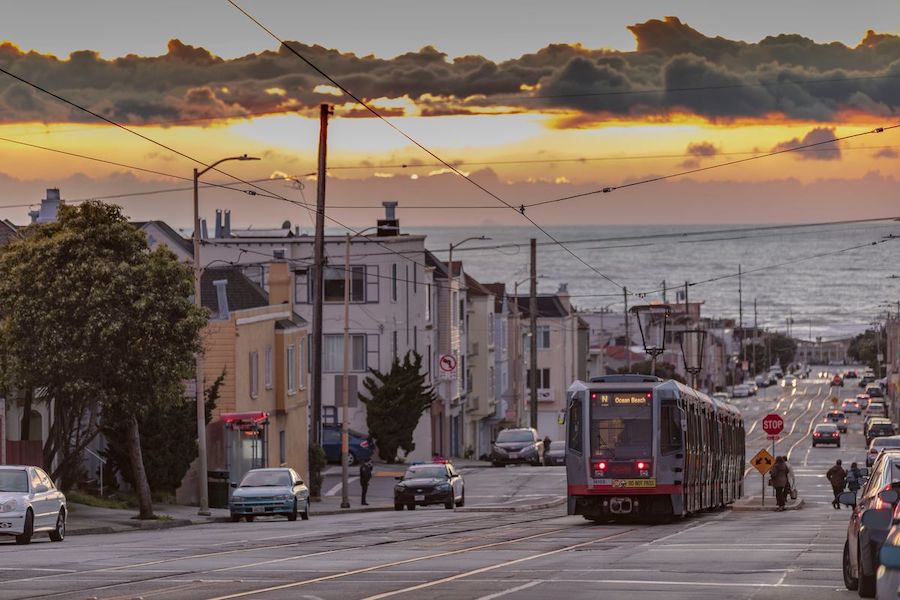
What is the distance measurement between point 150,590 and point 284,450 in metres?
42.0

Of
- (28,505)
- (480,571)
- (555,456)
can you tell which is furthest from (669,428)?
(555,456)

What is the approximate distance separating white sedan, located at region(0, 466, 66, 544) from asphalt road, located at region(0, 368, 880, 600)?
0.41 m

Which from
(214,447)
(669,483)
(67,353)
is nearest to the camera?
(669,483)

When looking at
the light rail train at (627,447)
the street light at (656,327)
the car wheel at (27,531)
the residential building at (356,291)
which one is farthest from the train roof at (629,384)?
the residential building at (356,291)

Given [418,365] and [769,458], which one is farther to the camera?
[418,365]

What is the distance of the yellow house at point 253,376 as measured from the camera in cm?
5212

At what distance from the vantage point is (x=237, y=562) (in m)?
22.7

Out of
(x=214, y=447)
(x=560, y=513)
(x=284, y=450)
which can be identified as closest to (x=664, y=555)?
(x=560, y=513)

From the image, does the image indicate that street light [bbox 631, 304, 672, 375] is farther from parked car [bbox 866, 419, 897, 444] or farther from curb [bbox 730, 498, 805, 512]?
parked car [bbox 866, 419, 897, 444]

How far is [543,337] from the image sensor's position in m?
114

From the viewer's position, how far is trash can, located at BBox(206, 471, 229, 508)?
48.7 metres

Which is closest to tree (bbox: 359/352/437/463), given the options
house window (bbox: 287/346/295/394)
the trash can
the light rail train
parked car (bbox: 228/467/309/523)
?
house window (bbox: 287/346/295/394)

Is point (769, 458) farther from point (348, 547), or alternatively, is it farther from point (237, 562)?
point (237, 562)

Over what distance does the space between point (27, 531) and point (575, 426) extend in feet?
39.8
